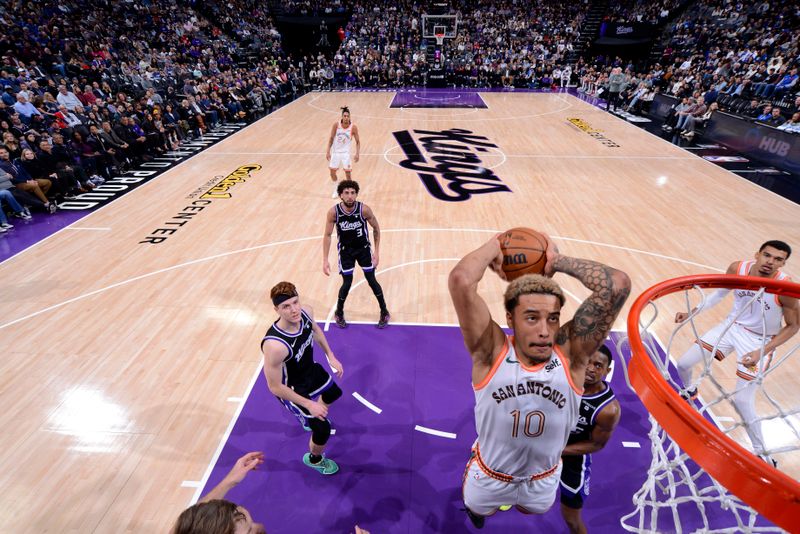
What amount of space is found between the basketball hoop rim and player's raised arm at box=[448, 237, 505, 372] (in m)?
0.67

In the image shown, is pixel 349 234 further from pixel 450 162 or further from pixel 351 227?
pixel 450 162

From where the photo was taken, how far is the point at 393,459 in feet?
13.0

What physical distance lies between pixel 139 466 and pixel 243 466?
2.13 m

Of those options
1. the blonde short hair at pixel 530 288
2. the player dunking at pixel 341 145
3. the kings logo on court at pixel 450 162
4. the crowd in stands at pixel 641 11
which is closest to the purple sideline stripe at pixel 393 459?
the blonde short hair at pixel 530 288

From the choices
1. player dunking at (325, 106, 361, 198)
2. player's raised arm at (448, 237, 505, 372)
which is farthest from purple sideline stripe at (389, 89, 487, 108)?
player's raised arm at (448, 237, 505, 372)

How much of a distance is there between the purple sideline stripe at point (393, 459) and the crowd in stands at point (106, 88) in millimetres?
7802

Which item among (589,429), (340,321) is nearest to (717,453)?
(589,429)

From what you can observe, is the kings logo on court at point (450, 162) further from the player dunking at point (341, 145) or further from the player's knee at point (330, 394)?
the player's knee at point (330, 394)

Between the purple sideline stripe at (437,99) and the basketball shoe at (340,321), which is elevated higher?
the basketball shoe at (340,321)

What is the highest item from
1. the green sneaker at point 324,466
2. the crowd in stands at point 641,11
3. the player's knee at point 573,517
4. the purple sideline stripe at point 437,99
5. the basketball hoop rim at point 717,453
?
the crowd in stands at point 641,11

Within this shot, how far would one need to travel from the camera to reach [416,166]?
11.8 metres

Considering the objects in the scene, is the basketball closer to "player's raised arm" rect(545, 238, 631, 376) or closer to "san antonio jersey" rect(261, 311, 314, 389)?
"player's raised arm" rect(545, 238, 631, 376)

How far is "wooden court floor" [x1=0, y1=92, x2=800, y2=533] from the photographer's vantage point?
4.02 m

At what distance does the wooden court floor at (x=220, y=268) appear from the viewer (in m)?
4.02
